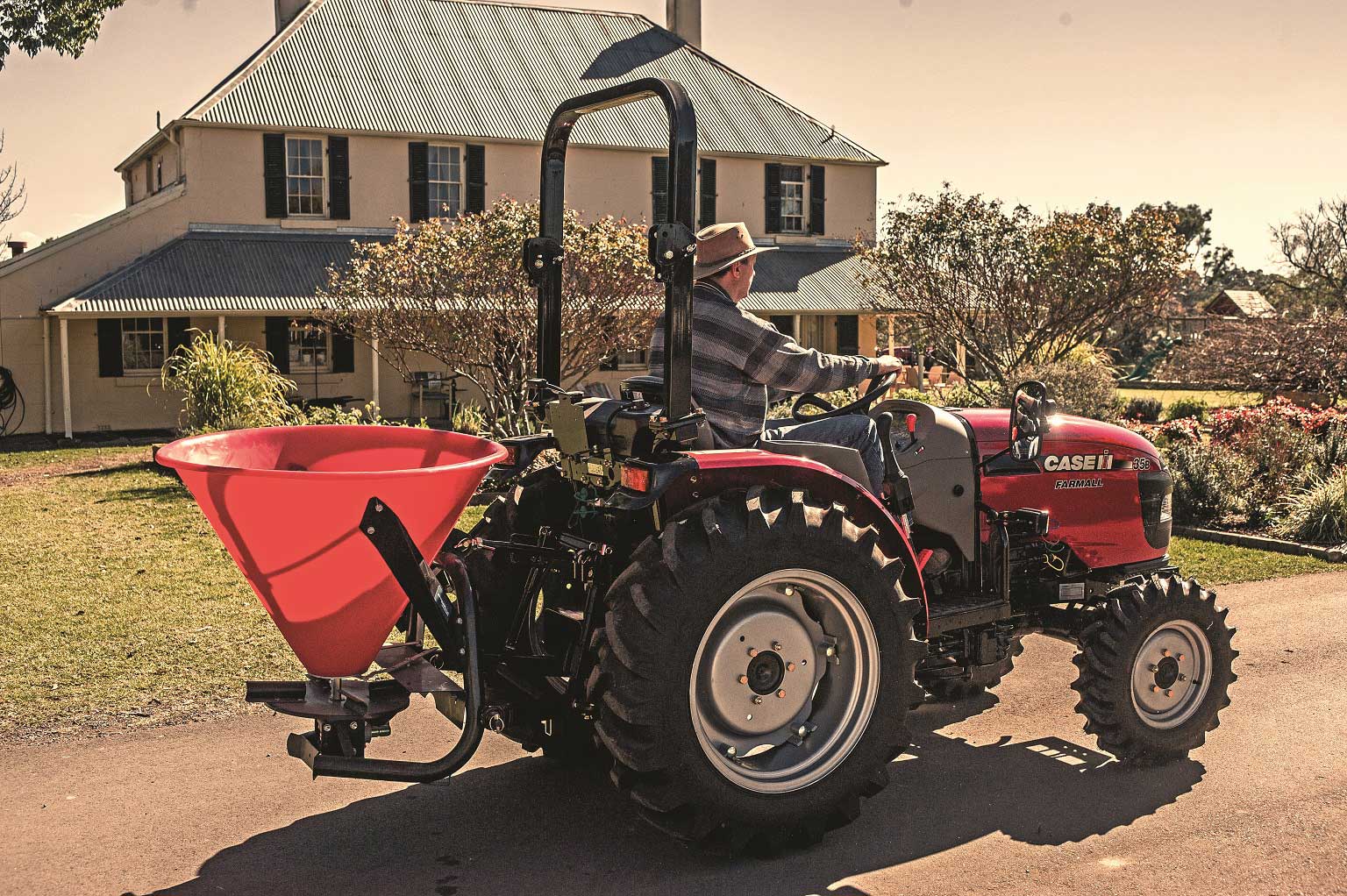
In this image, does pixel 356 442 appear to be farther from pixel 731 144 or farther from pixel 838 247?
pixel 838 247

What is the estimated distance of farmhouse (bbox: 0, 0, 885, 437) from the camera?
72.9ft

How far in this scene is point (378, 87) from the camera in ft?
82.3

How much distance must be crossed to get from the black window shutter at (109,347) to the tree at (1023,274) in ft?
45.7

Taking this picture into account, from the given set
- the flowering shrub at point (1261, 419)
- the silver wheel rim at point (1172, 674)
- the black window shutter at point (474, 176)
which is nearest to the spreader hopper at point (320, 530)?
the silver wheel rim at point (1172, 674)

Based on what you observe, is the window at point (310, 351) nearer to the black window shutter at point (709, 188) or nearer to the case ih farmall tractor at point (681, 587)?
the black window shutter at point (709, 188)

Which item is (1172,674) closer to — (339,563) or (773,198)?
(339,563)

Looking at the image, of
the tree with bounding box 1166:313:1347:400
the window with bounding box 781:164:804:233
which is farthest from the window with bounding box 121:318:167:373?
the tree with bounding box 1166:313:1347:400

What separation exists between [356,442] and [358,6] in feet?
81.2

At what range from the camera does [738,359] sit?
15.3 ft

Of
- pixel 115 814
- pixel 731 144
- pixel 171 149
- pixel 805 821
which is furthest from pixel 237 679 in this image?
pixel 731 144

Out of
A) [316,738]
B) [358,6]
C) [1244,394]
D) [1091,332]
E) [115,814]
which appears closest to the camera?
[316,738]

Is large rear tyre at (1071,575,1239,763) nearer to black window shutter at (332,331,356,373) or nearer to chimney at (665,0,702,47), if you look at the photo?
black window shutter at (332,331,356,373)

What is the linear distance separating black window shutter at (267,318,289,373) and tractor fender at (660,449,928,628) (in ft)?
67.5

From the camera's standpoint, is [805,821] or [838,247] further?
[838,247]
